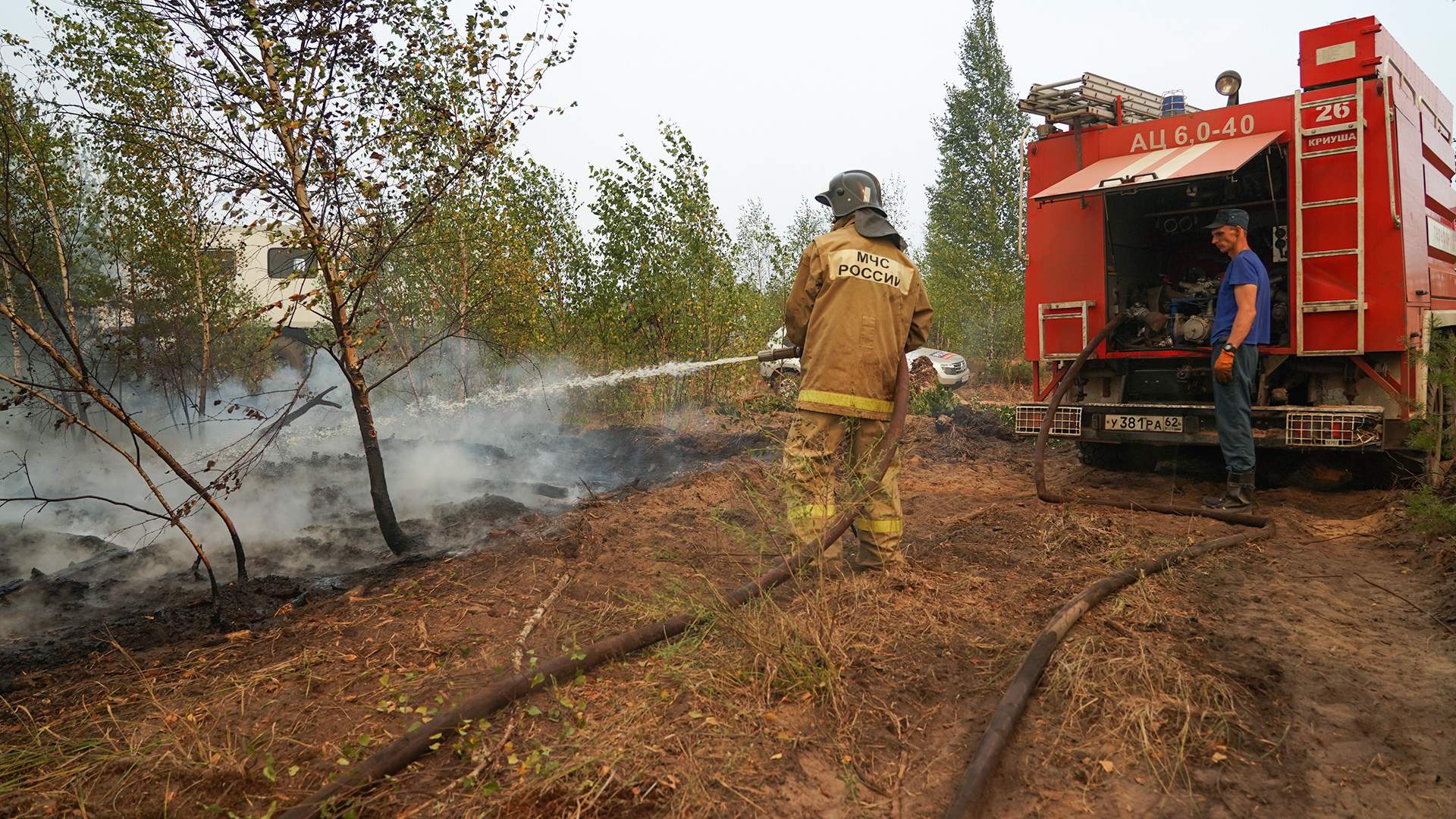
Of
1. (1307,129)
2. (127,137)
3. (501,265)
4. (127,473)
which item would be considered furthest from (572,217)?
(1307,129)

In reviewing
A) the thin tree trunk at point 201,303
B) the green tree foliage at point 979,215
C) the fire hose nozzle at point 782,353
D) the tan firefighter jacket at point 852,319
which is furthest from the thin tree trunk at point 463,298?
the green tree foliage at point 979,215

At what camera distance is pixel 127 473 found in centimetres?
1004

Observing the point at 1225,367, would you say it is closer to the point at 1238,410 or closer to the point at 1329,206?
the point at 1238,410

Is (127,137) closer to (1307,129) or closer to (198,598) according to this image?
(198,598)

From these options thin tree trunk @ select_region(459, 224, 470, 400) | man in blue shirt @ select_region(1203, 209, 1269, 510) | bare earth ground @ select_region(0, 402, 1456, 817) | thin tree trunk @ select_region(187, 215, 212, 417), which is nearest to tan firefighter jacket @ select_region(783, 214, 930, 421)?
bare earth ground @ select_region(0, 402, 1456, 817)

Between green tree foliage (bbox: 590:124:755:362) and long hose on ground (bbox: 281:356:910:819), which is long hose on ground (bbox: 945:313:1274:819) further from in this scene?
green tree foliage (bbox: 590:124:755:362)

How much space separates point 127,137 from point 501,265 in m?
4.56

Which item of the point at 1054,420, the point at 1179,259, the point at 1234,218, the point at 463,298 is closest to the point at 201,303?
the point at 463,298

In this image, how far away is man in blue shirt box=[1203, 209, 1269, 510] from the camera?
5789mm

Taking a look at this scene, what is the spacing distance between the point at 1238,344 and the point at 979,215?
24.8 m

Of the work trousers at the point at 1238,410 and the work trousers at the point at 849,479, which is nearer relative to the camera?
the work trousers at the point at 849,479

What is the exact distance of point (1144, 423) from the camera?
264 inches

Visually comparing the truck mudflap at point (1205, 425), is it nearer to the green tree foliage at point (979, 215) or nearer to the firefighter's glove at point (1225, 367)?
the firefighter's glove at point (1225, 367)

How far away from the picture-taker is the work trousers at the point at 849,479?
14.1 feet
